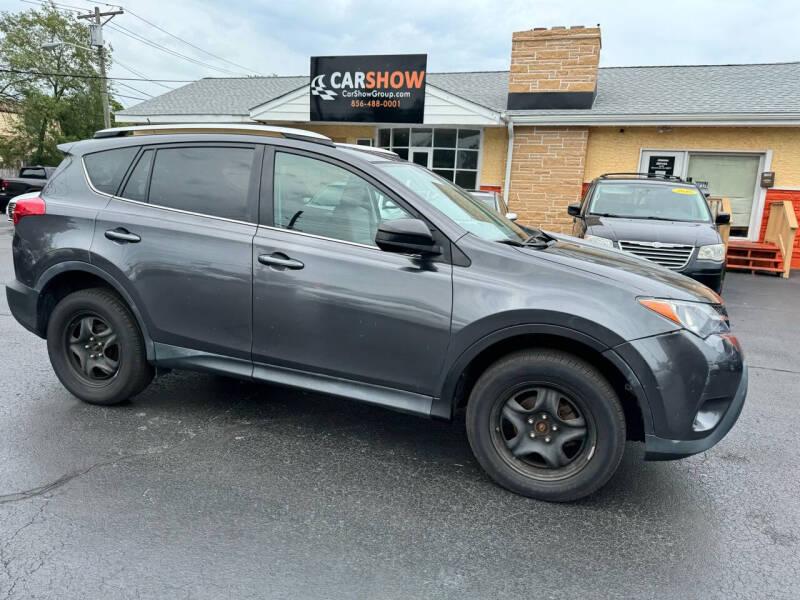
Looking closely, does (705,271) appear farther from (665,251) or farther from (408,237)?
(408,237)

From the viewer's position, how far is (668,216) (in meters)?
7.80

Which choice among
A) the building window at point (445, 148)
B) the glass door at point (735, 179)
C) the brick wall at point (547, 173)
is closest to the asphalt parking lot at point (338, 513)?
the brick wall at point (547, 173)

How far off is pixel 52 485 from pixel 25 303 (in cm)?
151

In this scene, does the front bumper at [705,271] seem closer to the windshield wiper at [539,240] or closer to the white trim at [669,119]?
the windshield wiper at [539,240]

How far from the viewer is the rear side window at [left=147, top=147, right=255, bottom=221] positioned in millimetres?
3305

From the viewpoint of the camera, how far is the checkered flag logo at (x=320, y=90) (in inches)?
563

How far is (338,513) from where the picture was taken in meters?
2.66

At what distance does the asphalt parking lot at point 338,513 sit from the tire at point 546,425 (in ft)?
0.48

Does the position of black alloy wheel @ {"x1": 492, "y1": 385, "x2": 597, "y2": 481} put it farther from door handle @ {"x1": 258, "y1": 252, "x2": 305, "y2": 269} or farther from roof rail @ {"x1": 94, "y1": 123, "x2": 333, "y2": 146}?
roof rail @ {"x1": 94, "y1": 123, "x2": 333, "y2": 146}

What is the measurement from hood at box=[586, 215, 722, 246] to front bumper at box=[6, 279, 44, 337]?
20.0 ft

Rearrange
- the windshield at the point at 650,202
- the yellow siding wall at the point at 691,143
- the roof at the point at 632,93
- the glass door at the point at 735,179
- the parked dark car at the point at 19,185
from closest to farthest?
the windshield at the point at 650,202 → the yellow siding wall at the point at 691,143 → the roof at the point at 632,93 → the glass door at the point at 735,179 → the parked dark car at the point at 19,185

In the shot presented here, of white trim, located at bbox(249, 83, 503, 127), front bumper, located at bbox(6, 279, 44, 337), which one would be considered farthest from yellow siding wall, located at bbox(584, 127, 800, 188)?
front bumper, located at bbox(6, 279, 44, 337)

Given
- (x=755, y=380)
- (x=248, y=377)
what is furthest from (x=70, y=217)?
(x=755, y=380)

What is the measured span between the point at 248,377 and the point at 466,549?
1.60m
